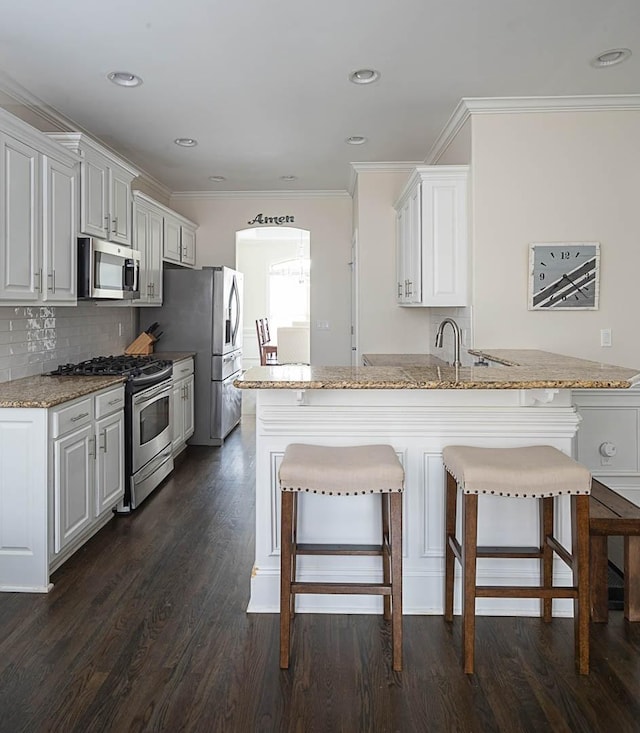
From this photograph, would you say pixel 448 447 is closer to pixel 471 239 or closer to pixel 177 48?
pixel 471 239

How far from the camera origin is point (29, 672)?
2184 millimetres

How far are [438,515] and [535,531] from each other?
1.38 ft

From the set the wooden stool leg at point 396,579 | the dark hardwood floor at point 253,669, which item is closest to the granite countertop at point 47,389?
the dark hardwood floor at point 253,669

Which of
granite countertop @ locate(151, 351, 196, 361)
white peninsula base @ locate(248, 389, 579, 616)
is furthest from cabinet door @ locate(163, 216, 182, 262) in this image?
white peninsula base @ locate(248, 389, 579, 616)

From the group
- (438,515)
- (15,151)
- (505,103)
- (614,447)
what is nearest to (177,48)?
(15,151)

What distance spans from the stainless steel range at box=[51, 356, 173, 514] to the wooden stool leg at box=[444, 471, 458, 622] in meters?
2.25

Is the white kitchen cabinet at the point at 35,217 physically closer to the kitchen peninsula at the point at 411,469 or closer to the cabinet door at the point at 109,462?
the cabinet door at the point at 109,462

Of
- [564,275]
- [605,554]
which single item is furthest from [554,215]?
[605,554]

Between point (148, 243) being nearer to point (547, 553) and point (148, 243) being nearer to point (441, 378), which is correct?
point (441, 378)

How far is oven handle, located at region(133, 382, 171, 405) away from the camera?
13.2ft

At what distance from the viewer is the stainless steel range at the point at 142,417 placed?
3963mm

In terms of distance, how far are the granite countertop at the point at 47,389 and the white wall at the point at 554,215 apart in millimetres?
2443

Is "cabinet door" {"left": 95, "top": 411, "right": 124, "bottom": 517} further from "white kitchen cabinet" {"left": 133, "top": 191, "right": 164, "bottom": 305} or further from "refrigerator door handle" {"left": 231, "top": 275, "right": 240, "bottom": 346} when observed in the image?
"refrigerator door handle" {"left": 231, "top": 275, "right": 240, "bottom": 346}

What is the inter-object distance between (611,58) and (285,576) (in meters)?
3.21
